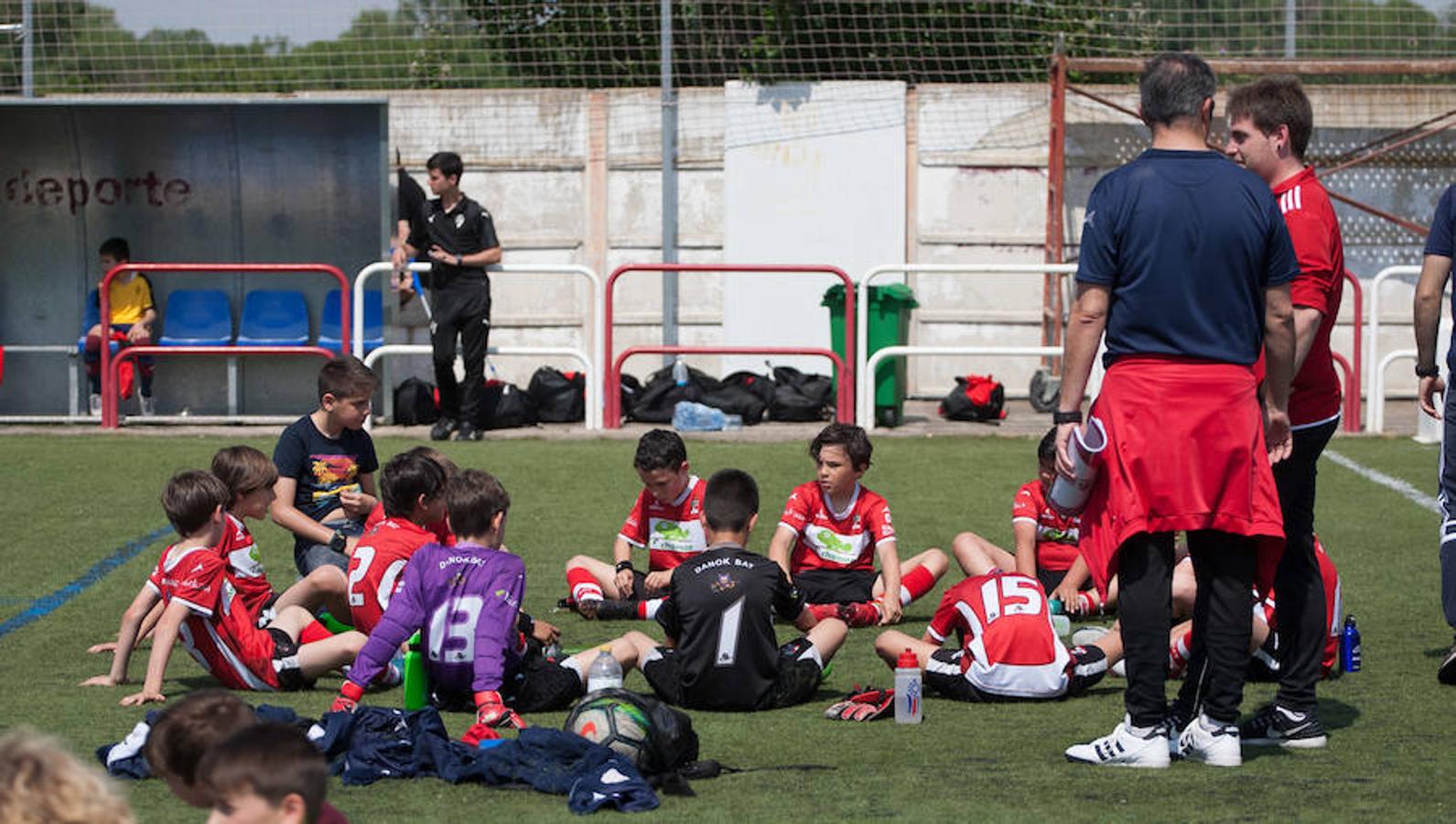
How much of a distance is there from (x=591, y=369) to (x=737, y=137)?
12.3 ft

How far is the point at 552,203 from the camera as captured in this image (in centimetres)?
1546

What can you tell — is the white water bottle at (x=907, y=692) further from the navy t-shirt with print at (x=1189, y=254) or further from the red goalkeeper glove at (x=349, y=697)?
the red goalkeeper glove at (x=349, y=697)

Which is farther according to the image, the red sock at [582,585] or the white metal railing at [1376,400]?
the white metal railing at [1376,400]

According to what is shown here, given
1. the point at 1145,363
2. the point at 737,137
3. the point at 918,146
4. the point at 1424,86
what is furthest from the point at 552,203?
the point at 1145,363

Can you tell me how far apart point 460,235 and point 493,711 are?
7.33m

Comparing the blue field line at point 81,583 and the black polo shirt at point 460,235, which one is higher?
the black polo shirt at point 460,235

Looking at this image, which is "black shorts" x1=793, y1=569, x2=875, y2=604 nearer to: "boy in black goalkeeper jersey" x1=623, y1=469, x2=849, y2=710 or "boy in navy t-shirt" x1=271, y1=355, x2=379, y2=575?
"boy in black goalkeeper jersey" x1=623, y1=469, x2=849, y2=710

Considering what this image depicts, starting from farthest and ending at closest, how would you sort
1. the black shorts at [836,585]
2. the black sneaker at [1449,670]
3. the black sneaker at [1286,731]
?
the black shorts at [836,585] → the black sneaker at [1449,670] → the black sneaker at [1286,731]

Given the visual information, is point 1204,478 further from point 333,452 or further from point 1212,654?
point 333,452

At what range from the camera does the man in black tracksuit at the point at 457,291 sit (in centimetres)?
1213

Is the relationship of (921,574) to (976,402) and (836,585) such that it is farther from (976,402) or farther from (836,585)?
(976,402)

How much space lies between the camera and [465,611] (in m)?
5.68

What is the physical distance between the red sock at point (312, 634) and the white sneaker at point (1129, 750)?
118 inches

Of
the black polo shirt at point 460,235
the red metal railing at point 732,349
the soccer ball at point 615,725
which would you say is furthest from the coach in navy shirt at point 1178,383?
the black polo shirt at point 460,235
